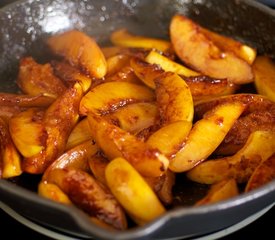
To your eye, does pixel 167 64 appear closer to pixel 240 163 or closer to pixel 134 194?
pixel 240 163

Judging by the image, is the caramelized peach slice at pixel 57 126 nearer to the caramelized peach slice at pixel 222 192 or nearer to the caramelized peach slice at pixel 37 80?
the caramelized peach slice at pixel 37 80

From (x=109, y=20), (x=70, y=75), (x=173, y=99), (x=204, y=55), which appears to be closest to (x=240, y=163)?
(x=173, y=99)

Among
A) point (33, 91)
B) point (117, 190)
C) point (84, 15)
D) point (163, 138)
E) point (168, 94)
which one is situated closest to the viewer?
point (117, 190)

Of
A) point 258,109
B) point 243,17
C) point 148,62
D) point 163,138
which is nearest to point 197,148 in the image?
point 163,138

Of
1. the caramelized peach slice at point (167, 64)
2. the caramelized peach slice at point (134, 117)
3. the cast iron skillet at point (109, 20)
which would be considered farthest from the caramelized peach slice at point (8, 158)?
the caramelized peach slice at point (167, 64)

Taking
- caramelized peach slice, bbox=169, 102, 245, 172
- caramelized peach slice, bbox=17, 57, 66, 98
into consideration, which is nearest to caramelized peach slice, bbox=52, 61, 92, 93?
caramelized peach slice, bbox=17, 57, 66, 98

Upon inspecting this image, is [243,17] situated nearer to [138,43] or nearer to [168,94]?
[138,43]
